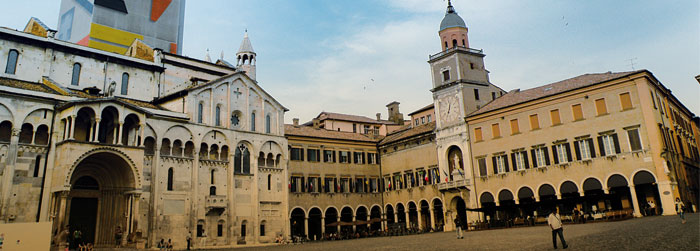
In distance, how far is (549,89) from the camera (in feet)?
125

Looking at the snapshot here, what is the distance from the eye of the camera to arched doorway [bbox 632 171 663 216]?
3034cm

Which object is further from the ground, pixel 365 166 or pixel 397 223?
pixel 365 166

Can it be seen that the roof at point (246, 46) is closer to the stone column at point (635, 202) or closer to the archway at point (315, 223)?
the archway at point (315, 223)

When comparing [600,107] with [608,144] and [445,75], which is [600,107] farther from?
[445,75]

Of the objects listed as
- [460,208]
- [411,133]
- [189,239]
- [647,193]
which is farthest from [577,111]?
[189,239]

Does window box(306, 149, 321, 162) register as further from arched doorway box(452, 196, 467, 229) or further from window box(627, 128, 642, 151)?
window box(627, 128, 642, 151)

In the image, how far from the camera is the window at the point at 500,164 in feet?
126

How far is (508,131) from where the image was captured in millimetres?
38531

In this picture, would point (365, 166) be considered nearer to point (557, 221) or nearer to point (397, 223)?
point (397, 223)

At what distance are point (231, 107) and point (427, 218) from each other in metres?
20.3

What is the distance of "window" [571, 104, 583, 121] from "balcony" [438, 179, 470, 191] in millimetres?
9909

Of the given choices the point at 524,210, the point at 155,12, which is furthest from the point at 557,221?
the point at 155,12

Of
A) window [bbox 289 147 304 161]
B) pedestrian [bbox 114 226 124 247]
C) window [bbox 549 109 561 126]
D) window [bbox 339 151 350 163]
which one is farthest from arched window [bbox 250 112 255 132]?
window [bbox 549 109 561 126]

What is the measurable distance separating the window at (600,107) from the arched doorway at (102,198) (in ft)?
101
